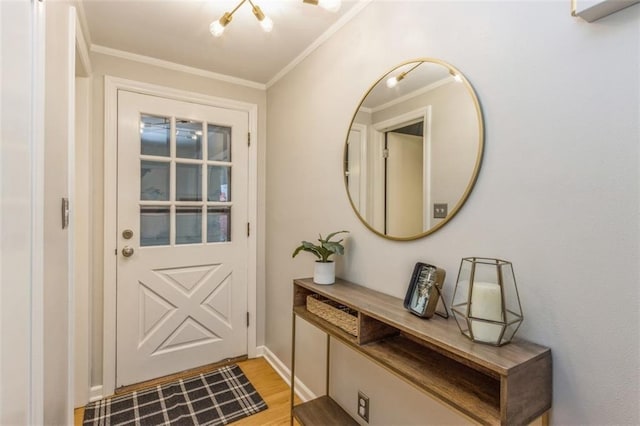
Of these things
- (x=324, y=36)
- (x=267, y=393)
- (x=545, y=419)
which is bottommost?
(x=267, y=393)

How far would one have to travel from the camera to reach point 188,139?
2.30 metres

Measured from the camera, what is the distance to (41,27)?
2.73 feet

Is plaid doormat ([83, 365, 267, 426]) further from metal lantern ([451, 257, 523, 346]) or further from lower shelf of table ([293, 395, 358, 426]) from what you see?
metal lantern ([451, 257, 523, 346])

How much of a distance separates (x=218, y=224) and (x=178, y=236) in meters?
0.29

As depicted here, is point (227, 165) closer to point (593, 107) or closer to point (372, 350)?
point (372, 350)

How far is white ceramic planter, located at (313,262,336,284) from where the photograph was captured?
1.56 metres

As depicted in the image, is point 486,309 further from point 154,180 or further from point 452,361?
point 154,180

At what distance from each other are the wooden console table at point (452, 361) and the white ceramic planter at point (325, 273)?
0.12 metres

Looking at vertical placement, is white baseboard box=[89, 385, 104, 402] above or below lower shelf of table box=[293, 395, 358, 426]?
below

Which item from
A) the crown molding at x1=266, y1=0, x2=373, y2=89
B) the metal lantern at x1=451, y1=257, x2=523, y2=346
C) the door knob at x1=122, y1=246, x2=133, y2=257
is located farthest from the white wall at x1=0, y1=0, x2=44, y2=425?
the door knob at x1=122, y1=246, x2=133, y2=257

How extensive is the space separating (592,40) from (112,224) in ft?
8.10

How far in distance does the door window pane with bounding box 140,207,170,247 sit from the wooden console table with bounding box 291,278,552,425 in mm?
1381

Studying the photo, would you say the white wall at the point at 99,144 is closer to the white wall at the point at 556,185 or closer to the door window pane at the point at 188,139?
the door window pane at the point at 188,139

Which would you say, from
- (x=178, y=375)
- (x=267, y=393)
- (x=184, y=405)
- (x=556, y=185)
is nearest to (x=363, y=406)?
(x=267, y=393)
